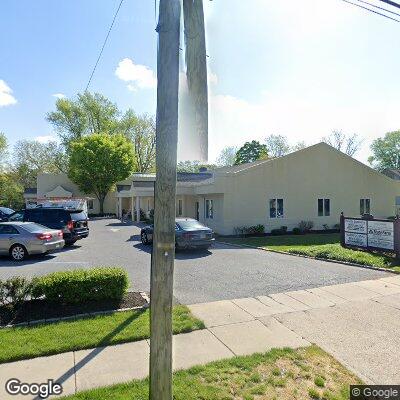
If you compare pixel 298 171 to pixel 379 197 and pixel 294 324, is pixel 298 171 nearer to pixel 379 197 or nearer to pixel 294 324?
pixel 379 197

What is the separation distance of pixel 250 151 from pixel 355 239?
176 ft

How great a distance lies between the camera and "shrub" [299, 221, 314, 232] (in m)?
22.5

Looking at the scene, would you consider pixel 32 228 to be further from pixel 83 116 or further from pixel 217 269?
pixel 83 116

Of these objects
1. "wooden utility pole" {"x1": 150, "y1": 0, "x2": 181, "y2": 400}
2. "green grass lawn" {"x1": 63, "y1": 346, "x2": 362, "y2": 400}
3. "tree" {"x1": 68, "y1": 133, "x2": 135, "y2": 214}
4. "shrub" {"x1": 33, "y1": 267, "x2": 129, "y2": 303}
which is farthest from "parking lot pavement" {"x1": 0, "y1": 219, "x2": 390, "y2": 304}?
"tree" {"x1": 68, "y1": 133, "x2": 135, "y2": 214}

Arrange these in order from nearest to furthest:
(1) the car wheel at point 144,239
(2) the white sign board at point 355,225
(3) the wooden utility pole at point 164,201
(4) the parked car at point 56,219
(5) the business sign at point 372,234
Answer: (3) the wooden utility pole at point 164,201 < (5) the business sign at point 372,234 < (2) the white sign board at point 355,225 < (4) the parked car at point 56,219 < (1) the car wheel at point 144,239

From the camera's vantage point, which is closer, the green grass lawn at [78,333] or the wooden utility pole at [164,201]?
the wooden utility pole at [164,201]

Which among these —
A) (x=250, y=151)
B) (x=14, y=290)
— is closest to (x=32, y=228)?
(x=14, y=290)

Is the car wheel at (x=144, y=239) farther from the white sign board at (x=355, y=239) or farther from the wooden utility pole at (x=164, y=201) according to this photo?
the wooden utility pole at (x=164, y=201)

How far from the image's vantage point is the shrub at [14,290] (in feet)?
21.1

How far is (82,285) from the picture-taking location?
6.80m

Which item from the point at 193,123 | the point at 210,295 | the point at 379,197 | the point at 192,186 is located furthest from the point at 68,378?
the point at 379,197

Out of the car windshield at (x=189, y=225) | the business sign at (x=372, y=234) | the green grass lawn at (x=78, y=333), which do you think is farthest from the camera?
the car windshield at (x=189, y=225)

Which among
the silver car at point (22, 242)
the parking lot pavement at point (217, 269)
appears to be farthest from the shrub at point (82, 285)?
the silver car at point (22, 242)

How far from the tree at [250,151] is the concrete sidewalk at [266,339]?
59.7 metres
